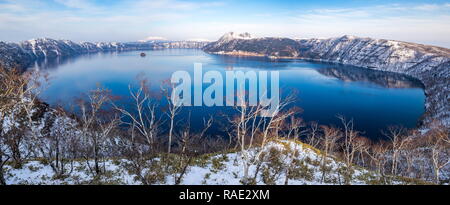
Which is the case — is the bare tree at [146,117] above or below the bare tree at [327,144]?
above

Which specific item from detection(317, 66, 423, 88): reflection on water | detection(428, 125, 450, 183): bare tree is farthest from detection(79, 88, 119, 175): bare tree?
detection(317, 66, 423, 88): reflection on water

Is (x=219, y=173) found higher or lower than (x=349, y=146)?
higher

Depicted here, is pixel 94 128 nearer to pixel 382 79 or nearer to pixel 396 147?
pixel 396 147

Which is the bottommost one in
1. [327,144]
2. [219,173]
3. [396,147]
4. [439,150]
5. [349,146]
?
[349,146]

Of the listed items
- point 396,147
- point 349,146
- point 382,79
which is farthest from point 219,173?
point 382,79

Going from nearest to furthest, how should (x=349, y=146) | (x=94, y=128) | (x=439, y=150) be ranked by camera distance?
(x=94, y=128), (x=439, y=150), (x=349, y=146)

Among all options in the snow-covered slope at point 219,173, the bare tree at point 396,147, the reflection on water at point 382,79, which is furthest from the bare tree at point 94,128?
the reflection on water at point 382,79

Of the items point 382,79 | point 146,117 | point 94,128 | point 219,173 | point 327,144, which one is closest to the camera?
point 219,173

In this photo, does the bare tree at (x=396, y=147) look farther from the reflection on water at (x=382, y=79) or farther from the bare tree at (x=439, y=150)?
the reflection on water at (x=382, y=79)

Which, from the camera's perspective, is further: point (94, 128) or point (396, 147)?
point (396, 147)

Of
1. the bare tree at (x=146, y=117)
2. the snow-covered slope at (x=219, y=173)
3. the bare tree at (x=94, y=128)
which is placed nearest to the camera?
the snow-covered slope at (x=219, y=173)

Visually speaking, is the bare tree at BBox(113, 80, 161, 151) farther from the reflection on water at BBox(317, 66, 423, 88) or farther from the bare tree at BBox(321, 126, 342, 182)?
the reflection on water at BBox(317, 66, 423, 88)
